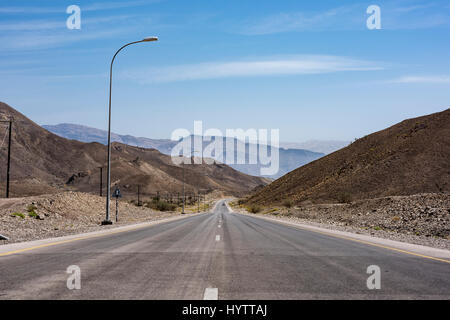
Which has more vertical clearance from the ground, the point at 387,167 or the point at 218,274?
the point at 387,167

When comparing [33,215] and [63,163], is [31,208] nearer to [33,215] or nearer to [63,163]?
[33,215]

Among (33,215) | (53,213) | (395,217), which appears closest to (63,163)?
(53,213)

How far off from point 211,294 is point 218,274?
1.86m

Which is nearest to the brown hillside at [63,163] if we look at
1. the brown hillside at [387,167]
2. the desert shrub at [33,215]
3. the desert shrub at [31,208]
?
the brown hillside at [387,167]

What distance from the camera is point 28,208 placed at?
3328 cm

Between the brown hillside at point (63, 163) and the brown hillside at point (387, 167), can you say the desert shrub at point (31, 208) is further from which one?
the brown hillside at point (63, 163)

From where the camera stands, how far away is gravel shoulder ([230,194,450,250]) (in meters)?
24.1

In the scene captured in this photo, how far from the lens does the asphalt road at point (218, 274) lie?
255 inches

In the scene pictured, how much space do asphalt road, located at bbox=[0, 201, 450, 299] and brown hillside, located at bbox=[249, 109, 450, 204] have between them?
52009 mm

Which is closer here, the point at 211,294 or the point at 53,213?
the point at 211,294

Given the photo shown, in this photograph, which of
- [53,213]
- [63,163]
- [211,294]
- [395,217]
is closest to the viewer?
[211,294]

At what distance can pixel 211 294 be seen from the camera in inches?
253

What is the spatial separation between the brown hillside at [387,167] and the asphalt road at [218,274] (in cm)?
5201
